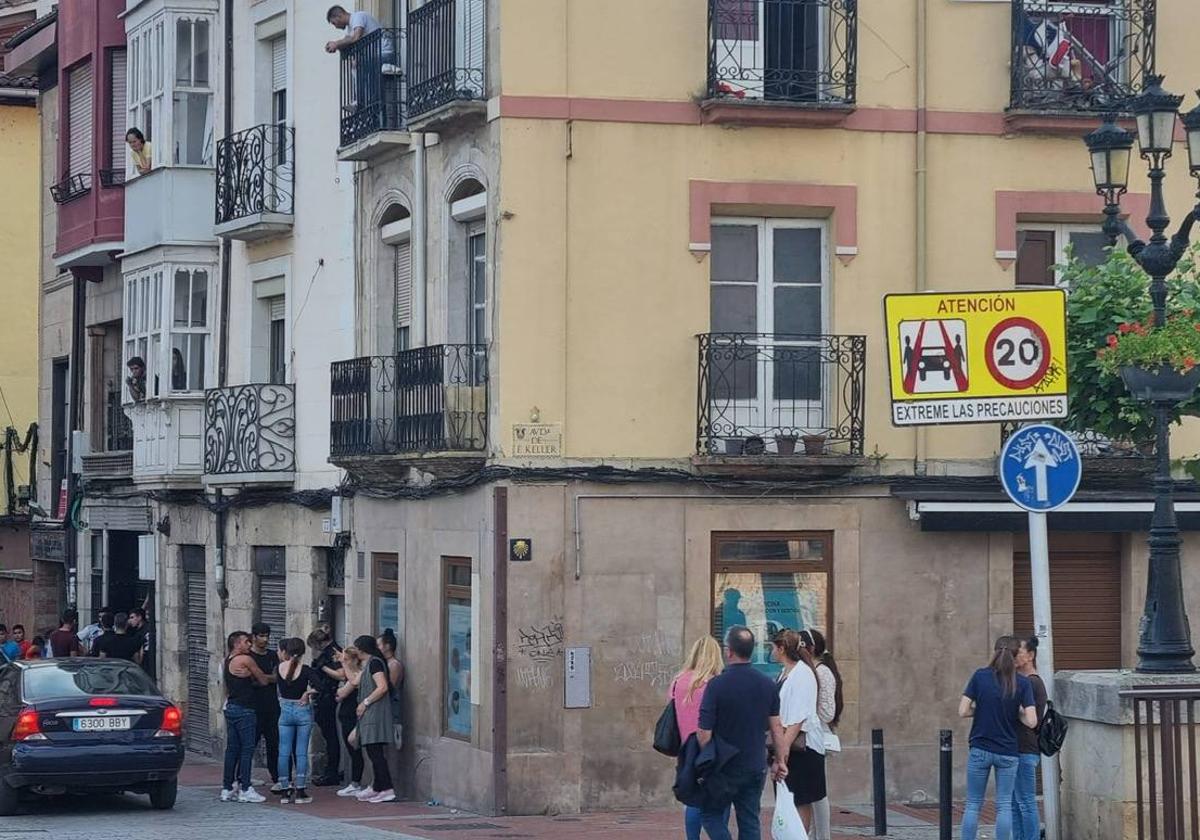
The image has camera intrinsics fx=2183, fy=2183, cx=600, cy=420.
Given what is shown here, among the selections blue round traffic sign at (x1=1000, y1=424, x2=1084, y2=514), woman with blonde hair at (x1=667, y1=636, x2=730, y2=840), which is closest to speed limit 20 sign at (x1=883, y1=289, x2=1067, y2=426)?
blue round traffic sign at (x1=1000, y1=424, x2=1084, y2=514)

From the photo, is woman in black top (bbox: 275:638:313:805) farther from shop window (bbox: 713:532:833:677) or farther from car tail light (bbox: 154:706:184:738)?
shop window (bbox: 713:532:833:677)

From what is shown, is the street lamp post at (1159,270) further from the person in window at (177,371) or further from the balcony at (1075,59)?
the person in window at (177,371)

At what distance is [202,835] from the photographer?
17797mm

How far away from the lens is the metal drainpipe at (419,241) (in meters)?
22.0

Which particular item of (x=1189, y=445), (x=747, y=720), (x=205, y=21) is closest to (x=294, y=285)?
(x=205, y=21)

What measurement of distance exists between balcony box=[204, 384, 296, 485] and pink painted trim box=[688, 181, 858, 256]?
23.8 feet

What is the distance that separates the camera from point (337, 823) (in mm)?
19266

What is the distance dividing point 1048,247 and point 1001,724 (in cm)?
779

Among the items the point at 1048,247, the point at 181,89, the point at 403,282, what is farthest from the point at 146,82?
the point at 1048,247

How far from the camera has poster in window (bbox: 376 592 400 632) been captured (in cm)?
2300

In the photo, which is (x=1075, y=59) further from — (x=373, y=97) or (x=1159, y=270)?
(x=373, y=97)

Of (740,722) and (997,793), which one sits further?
(997,793)

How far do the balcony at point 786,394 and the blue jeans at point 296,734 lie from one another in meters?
4.91

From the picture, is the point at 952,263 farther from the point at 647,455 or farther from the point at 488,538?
the point at 488,538
